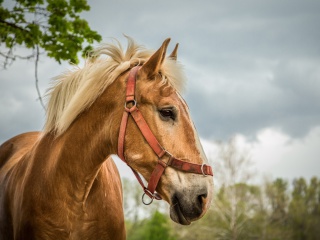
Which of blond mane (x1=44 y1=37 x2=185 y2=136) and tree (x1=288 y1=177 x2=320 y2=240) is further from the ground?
blond mane (x1=44 y1=37 x2=185 y2=136)

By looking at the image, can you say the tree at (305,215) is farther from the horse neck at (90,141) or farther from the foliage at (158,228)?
the horse neck at (90,141)

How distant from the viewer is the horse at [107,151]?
3.22m

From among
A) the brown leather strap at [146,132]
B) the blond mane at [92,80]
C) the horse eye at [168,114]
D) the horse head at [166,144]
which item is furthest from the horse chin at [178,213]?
the blond mane at [92,80]

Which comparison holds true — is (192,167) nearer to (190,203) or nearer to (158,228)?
(190,203)

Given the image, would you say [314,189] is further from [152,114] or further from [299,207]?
[152,114]

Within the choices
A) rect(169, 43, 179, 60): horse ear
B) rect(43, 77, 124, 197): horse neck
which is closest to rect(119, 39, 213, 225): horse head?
rect(43, 77, 124, 197): horse neck

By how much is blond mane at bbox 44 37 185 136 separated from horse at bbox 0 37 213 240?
0.01 m

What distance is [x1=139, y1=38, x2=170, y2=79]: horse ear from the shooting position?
343 cm

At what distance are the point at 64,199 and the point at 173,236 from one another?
3165 centimetres

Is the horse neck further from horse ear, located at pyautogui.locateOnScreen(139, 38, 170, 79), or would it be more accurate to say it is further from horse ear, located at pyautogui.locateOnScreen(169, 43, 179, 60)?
horse ear, located at pyautogui.locateOnScreen(169, 43, 179, 60)

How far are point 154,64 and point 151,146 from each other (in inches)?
30.0

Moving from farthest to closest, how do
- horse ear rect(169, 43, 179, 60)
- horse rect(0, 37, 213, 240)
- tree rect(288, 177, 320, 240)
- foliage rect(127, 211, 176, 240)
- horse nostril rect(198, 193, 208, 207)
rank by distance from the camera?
tree rect(288, 177, 320, 240) < foliage rect(127, 211, 176, 240) < horse ear rect(169, 43, 179, 60) < horse rect(0, 37, 213, 240) < horse nostril rect(198, 193, 208, 207)

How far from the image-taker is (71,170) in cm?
379

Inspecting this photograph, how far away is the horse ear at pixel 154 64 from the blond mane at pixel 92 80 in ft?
0.34
